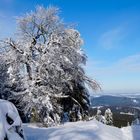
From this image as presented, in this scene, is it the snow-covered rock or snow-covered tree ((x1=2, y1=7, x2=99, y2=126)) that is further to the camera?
snow-covered tree ((x1=2, y1=7, x2=99, y2=126))

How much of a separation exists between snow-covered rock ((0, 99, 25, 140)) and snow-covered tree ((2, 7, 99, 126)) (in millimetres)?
13417

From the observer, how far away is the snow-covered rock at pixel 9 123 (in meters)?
6.11

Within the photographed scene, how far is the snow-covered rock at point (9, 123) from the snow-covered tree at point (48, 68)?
13.4 metres

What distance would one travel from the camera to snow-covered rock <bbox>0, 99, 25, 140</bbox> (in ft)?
20.0

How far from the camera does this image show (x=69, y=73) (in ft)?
74.1

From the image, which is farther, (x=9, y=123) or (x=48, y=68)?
(x=48, y=68)

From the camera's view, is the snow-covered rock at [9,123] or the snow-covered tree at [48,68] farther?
the snow-covered tree at [48,68]

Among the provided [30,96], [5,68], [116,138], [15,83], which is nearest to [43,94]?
[30,96]

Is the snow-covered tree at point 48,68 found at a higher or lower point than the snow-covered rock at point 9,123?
higher

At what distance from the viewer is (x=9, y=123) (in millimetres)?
6465

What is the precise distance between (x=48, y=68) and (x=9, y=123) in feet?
48.6

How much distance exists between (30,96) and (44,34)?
5.00 m

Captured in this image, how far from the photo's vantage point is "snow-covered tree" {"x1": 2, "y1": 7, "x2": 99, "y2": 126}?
2084cm

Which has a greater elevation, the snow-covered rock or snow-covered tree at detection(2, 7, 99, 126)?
snow-covered tree at detection(2, 7, 99, 126)
